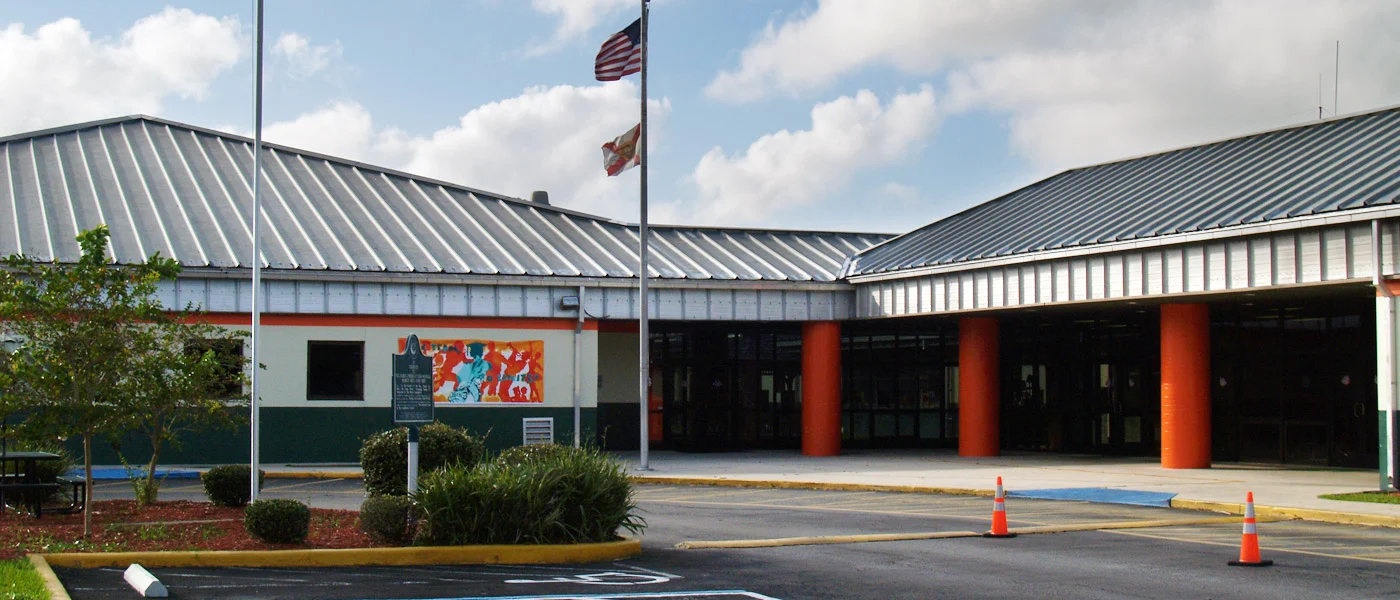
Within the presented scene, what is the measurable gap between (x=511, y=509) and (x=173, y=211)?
20104 mm

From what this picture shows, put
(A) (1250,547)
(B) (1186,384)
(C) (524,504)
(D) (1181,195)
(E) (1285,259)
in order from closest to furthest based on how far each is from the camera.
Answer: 1. (A) (1250,547)
2. (C) (524,504)
3. (E) (1285,259)
4. (B) (1186,384)
5. (D) (1181,195)

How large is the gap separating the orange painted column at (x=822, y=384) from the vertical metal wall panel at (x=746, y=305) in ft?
5.30

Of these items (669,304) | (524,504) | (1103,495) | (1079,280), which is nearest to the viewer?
(524,504)

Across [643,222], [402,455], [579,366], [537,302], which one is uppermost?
[643,222]

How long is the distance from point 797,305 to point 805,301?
0.23 meters

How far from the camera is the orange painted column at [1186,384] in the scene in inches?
1053

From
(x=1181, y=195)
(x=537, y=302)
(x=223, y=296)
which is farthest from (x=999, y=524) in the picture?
(x=223, y=296)

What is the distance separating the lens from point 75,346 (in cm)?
1507

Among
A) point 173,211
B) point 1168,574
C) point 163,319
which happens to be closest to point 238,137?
point 173,211

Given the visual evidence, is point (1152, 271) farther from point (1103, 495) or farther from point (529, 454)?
point (529, 454)

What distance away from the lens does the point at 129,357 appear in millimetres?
15648

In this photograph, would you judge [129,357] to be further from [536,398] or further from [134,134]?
[134,134]

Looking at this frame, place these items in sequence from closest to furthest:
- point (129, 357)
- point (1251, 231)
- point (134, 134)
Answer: point (129, 357)
point (1251, 231)
point (134, 134)

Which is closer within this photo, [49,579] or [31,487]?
[49,579]
